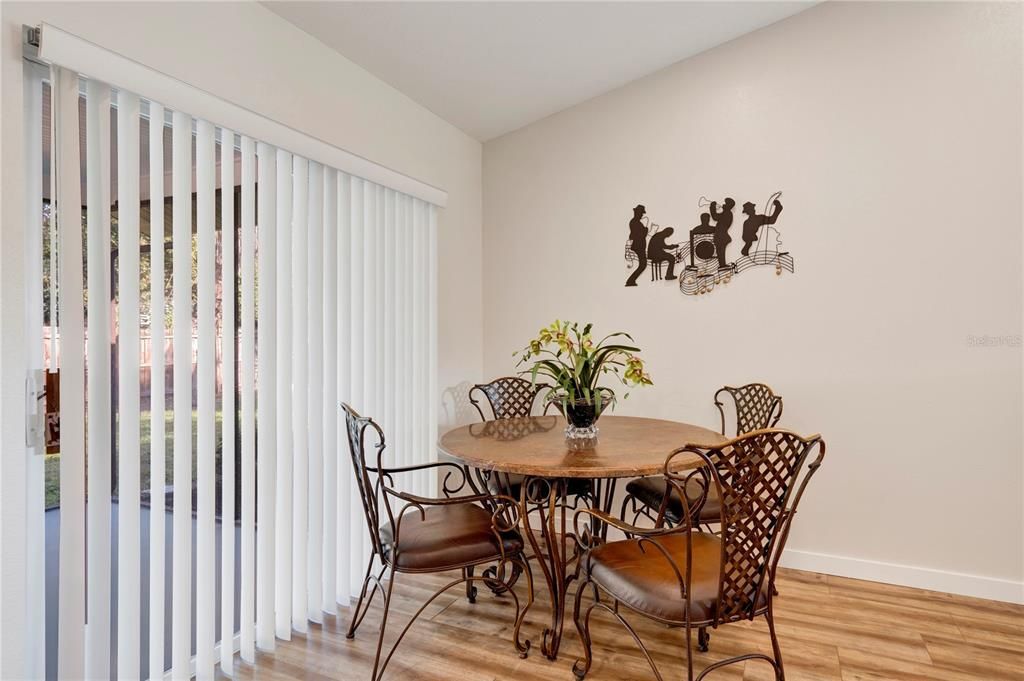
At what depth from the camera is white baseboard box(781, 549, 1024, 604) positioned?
105 inches

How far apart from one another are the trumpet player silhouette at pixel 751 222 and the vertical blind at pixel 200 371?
203cm

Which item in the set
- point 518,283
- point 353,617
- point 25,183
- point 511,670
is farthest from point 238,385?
point 518,283

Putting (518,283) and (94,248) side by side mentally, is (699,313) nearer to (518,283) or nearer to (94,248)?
(518,283)

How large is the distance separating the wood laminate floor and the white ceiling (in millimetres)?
2655

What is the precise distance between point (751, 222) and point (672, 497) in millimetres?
1663

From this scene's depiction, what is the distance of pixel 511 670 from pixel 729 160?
2875 millimetres

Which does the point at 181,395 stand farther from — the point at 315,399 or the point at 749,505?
the point at 749,505

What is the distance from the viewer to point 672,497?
2.55m

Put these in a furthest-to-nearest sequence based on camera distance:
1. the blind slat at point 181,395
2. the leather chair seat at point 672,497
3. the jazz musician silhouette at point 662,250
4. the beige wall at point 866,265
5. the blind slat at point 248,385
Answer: the jazz musician silhouette at point 662,250 < the beige wall at point 866,265 < the leather chair seat at point 672,497 < the blind slat at point 248,385 < the blind slat at point 181,395

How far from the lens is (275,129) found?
2246 mm

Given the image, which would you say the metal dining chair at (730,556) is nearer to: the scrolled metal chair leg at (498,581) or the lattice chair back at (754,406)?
the scrolled metal chair leg at (498,581)

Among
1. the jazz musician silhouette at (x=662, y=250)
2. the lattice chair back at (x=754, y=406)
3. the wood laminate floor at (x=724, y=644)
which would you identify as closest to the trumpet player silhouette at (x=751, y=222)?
the jazz musician silhouette at (x=662, y=250)

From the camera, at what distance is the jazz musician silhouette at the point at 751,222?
10.3 ft

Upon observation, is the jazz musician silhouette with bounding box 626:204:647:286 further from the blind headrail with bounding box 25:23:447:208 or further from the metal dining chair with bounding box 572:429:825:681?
the metal dining chair with bounding box 572:429:825:681
